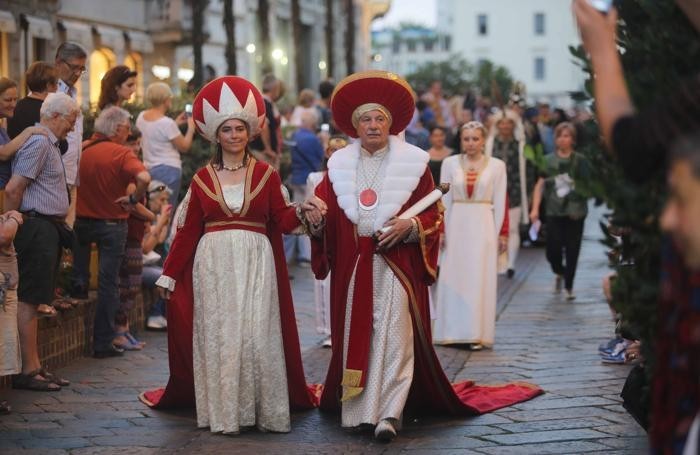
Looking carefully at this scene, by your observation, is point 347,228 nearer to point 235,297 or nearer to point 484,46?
point 235,297

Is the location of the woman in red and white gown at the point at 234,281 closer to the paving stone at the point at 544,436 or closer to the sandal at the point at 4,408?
the sandal at the point at 4,408

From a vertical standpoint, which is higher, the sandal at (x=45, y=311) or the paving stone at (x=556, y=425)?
the sandal at (x=45, y=311)

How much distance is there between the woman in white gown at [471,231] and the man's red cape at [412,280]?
340 cm

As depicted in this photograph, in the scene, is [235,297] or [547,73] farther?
[547,73]

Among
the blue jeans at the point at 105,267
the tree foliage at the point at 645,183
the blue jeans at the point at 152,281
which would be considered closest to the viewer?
the tree foliage at the point at 645,183

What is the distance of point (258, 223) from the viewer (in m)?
8.34

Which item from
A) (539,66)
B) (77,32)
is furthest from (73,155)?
(539,66)

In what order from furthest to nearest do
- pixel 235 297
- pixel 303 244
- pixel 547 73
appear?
pixel 547 73 → pixel 303 244 → pixel 235 297

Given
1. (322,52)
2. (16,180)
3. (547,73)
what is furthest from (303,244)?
(547,73)

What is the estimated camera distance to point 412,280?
815 centimetres

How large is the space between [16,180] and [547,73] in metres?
118

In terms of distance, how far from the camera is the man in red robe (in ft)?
26.2

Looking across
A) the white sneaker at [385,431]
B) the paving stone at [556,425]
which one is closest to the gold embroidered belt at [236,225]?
the white sneaker at [385,431]

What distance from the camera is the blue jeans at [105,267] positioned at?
11.0m
